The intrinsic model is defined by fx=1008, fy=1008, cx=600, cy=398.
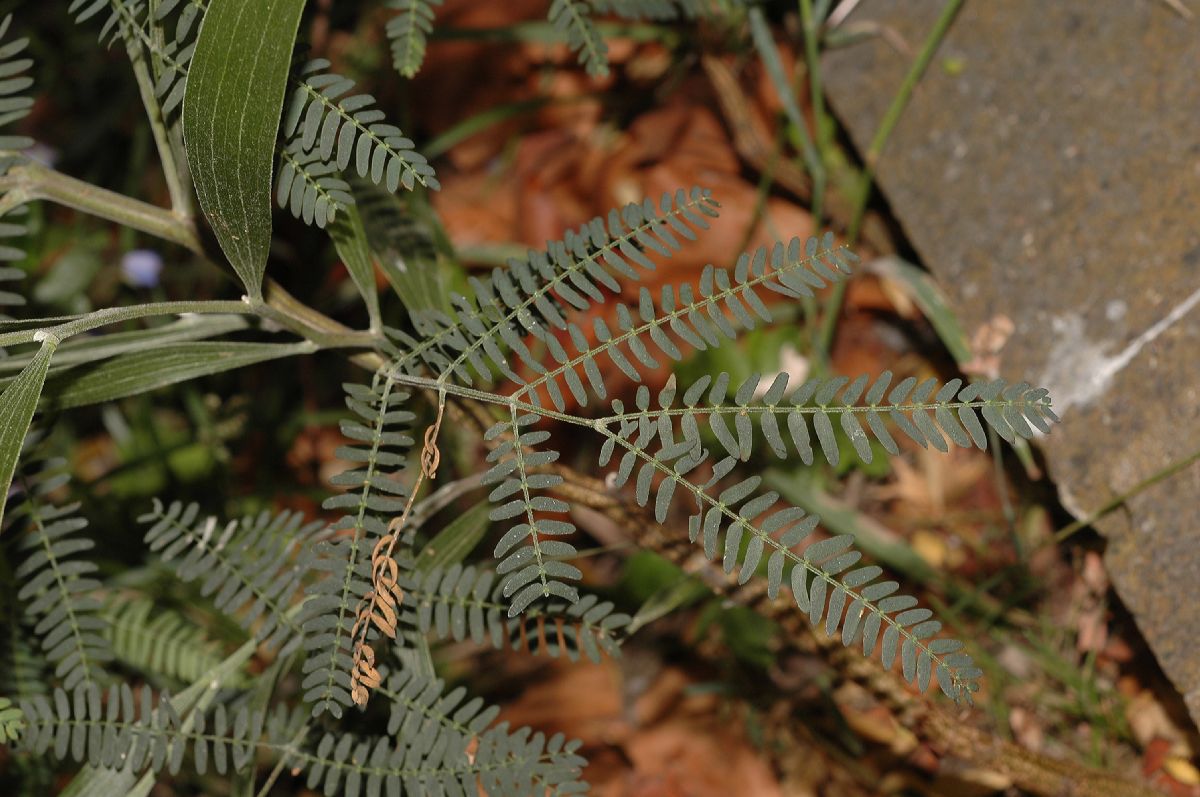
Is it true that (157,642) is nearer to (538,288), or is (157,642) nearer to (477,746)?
(477,746)

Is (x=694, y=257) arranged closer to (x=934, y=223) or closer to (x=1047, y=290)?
(x=934, y=223)

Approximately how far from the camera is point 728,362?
6.02ft

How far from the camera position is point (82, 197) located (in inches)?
42.9

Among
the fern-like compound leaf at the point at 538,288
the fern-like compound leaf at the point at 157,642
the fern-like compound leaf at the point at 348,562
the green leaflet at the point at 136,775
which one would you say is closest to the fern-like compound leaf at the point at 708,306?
the fern-like compound leaf at the point at 538,288

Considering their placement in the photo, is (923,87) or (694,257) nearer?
(923,87)

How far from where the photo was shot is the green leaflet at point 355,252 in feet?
3.68

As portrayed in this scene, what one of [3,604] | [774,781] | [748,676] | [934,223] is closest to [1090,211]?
[934,223]

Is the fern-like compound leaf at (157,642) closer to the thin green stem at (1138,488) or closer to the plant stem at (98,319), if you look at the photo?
the plant stem at (98,319)

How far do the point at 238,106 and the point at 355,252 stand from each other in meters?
0.27

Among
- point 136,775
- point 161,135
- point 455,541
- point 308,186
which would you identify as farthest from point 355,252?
point 136,775

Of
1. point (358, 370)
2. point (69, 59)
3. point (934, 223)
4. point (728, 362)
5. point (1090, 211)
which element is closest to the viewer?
point (1090, 211)

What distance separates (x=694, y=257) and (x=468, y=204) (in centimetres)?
55

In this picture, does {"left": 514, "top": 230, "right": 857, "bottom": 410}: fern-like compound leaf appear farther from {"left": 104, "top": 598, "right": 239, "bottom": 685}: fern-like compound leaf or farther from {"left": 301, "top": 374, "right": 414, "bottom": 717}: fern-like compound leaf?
{"left": 104, "top": 598, "right": 239, "bottom": 685}: fern-like compound leaf

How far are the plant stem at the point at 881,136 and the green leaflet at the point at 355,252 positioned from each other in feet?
3.08
